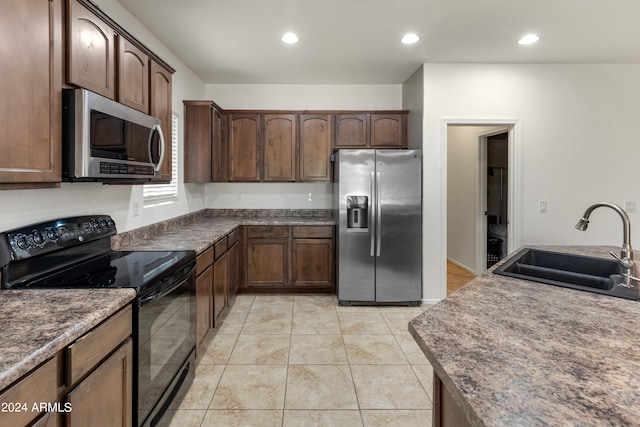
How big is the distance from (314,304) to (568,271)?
8.06 ft

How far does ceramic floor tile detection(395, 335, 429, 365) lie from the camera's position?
258 cm

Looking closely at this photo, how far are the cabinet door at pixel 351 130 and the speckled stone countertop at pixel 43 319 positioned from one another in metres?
3.29

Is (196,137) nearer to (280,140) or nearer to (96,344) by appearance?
(280,140)

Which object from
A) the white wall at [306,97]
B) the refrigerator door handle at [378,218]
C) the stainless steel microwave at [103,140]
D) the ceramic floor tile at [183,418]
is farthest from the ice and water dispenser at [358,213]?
the ceramic floor tile at [183,418]

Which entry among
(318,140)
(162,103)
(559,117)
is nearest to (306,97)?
(318,140)

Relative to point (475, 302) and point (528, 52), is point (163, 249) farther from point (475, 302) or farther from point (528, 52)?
point (528, 52)

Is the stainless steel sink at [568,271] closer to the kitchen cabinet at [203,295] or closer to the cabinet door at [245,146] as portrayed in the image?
the kitchen cabinet at [203,295]

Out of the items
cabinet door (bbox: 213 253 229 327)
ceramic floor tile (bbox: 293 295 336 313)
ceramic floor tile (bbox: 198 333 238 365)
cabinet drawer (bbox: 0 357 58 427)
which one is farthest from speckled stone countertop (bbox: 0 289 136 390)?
ceramic floor tile (bbox: 293 295 336 313)

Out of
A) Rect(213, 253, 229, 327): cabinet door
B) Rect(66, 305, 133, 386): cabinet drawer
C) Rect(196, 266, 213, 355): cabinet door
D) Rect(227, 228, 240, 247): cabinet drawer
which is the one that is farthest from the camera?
Rect(227, 228, 240, 247): cabinet drawer

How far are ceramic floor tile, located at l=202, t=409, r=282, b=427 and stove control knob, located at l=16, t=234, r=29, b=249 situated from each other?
1.29 m

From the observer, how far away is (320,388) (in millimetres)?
2234

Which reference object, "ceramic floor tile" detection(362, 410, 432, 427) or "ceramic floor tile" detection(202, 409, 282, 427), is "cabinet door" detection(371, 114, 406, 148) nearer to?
"ceramic floor tile" detection(362, 410, 432, 427)

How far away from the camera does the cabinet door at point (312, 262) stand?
4.09 meters

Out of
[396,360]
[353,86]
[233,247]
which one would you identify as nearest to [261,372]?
[396,360]
